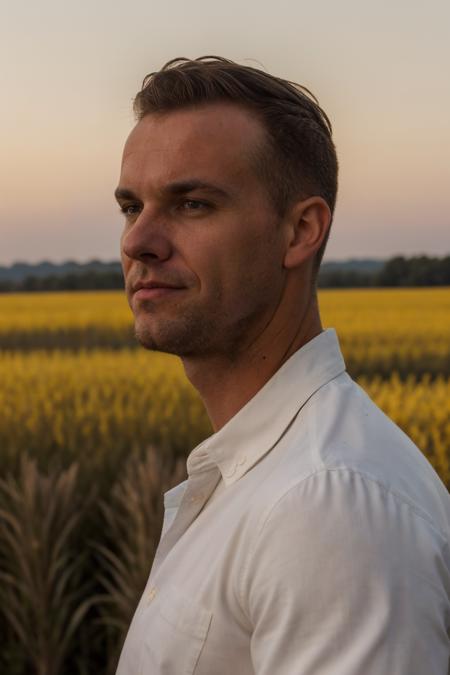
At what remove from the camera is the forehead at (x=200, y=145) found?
142 centimetres

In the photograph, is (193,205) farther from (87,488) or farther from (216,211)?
(87,488)

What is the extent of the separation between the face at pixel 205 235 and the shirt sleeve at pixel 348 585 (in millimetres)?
383

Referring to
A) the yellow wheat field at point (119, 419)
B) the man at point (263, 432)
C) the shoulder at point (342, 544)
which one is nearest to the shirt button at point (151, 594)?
the man at point (263, 432)

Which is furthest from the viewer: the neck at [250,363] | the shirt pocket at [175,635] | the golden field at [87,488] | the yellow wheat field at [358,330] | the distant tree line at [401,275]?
the distant tree line at [401,275]

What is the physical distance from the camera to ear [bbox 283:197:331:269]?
4.84ft

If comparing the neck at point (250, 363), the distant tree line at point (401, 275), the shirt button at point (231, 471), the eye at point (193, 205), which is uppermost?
the eye at point (193, 205)

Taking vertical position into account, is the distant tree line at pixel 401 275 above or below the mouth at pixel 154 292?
below

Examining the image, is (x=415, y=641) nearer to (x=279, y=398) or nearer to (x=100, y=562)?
(x=279, y=398)

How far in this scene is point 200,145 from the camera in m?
1.42

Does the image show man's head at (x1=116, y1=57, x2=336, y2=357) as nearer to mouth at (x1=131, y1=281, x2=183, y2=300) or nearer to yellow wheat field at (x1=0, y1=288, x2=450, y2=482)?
mouth at (x1=131, y1=281, x2=183, y2=300)

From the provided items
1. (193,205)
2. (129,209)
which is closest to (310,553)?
(193,205)

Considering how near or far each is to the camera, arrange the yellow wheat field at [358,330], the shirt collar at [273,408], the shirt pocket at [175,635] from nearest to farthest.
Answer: the shirt pocket at [175,635] → the shirt collar at [273,408] → the yellow wheat field at [358,330]

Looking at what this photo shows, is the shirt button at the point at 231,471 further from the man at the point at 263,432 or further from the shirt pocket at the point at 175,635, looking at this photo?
the shirt pocket at the point at 175,635

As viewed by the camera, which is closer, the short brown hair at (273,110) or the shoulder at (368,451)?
the shoulder at (368,451)
